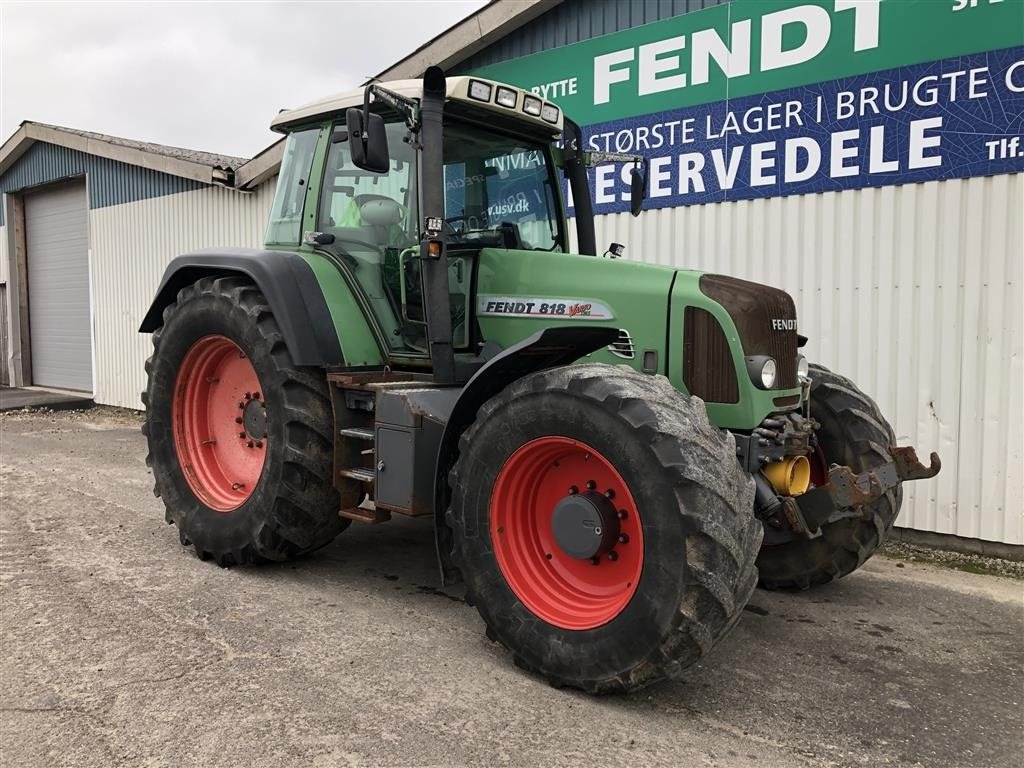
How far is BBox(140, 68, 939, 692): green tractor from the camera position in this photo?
3.23 metres

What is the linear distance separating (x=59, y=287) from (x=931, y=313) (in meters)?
14.5

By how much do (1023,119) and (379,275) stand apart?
4185 mm

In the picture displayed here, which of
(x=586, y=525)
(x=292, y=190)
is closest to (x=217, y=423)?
(x=292, y=190)

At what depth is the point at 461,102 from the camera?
4395 millimetres

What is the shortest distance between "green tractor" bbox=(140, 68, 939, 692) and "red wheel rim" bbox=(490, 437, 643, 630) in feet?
0.04

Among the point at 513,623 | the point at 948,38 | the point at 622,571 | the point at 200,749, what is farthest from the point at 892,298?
the point at 200,749

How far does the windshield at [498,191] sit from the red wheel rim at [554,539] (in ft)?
5.13

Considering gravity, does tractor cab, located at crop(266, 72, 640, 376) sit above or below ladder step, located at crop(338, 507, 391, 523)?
above

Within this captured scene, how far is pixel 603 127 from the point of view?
7.54 metres

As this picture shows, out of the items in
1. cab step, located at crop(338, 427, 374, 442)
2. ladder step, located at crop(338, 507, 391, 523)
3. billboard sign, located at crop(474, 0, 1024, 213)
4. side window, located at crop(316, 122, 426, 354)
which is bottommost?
ladder step, located at crop(338, 507, 391, 523)

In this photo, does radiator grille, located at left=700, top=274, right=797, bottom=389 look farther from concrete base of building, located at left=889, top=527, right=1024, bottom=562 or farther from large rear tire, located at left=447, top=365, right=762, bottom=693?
concrete base of building, located at left=889, top=527, right=1024, bottom=562

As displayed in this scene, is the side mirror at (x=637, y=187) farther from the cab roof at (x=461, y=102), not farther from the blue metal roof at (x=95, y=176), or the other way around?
the blue metal roof at (x=95, y=176)

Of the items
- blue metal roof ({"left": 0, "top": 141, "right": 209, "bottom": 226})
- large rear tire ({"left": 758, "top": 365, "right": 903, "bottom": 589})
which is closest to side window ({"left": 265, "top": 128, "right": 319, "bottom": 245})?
large rear tire ({"left": 758, "top": 365, "right": 903, "bottom": 589})

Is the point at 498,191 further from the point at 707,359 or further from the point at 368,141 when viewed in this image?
the point at 707,359
